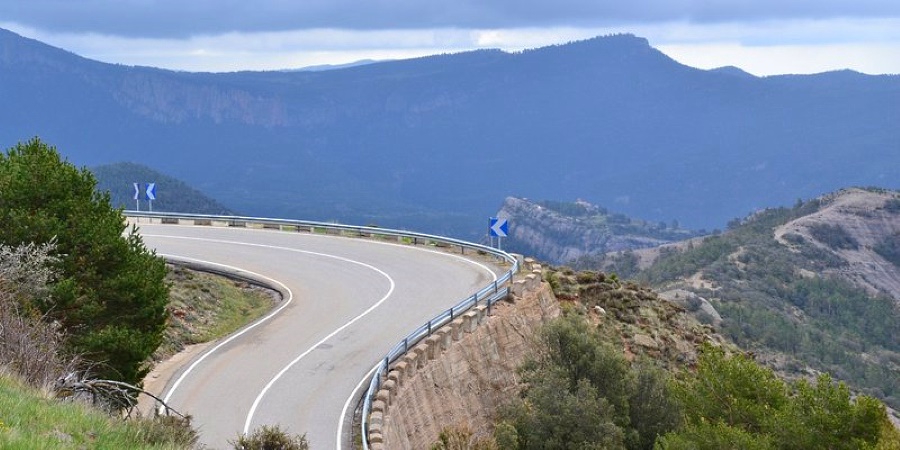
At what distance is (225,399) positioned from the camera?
2161 cm

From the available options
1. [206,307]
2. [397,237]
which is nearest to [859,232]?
[397,237]

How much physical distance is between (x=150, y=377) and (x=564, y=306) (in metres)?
13.4

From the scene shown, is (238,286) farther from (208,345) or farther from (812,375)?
(812,375)

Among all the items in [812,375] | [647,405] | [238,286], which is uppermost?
[238,286]

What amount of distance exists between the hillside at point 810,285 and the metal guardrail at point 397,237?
2284 centimetres

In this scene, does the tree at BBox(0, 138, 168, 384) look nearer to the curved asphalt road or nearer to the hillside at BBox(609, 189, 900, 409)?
the curved asphalt road

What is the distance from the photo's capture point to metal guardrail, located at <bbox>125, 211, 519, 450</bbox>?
22.1 metres

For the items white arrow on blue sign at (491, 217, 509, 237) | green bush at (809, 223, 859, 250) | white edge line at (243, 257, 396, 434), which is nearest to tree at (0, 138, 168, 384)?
white edge line at (243, 257, 396, 434)

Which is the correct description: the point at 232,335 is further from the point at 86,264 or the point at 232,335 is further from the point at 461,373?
the point at 86,264

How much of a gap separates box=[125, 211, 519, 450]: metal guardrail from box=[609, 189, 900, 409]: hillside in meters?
22.8

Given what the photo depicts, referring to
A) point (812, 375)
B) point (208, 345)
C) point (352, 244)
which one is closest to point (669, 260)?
point (812, 375)

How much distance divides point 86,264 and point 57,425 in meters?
9.80

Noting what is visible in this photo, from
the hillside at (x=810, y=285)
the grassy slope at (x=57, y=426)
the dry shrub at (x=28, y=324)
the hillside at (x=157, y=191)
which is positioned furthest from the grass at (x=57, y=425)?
the hillside at (x=157, y=191)

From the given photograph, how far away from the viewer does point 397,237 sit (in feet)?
133
